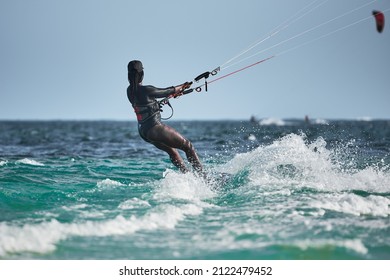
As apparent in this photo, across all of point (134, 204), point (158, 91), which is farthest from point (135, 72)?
point (134, 204)

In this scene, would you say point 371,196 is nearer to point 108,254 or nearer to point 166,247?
point 166,247

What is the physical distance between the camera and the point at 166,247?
249 inches

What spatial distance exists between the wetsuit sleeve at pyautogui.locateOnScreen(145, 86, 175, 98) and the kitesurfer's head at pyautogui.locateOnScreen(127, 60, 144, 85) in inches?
11.1

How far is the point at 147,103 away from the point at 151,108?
0.15m

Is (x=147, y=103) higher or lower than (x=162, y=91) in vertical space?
lower

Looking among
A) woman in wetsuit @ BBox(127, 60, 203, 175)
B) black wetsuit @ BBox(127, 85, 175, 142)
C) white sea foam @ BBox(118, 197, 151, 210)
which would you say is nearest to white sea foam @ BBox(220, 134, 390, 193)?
woman in wetsuit @ BBox(127, 60, 203, 175)

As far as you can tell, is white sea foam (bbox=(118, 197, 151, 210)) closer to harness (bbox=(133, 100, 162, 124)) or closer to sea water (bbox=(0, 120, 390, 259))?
sea water (bbox=(0, 120, 390, 259))

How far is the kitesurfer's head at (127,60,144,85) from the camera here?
32.3ft

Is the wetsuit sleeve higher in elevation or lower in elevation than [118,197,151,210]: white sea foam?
higher

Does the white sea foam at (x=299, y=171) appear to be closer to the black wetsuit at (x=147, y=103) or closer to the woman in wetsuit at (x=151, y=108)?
the woman in wetsuit at (x=151, y=108)

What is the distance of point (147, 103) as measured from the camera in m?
10.0

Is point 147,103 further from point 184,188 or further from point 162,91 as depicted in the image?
point 184,188

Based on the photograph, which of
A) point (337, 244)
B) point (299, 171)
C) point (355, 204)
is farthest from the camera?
point (299, 171)
